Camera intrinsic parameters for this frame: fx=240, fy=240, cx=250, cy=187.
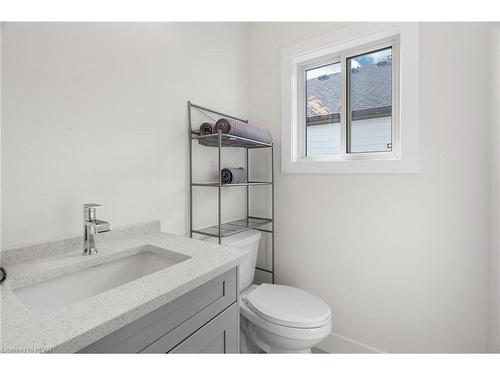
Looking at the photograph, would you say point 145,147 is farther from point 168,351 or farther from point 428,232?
point 428,232

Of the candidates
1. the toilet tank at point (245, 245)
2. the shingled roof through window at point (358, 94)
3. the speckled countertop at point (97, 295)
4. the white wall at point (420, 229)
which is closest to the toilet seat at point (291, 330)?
the toilet tank at point (245, 245)

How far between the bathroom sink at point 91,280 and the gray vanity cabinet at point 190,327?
17 cm

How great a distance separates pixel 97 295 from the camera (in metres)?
0.56

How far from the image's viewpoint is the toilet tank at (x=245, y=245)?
1436mm

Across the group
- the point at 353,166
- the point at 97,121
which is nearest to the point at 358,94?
the point at 353,166

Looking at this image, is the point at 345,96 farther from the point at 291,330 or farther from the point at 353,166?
the point at 291,330

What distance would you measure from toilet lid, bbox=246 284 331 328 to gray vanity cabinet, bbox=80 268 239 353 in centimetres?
36

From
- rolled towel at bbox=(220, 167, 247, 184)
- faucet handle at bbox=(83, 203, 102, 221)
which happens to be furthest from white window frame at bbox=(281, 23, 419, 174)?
faucet handle at bbox=(83, 203, 102, 221)

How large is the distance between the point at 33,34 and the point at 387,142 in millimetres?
1684

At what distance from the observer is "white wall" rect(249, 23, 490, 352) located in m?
1.11

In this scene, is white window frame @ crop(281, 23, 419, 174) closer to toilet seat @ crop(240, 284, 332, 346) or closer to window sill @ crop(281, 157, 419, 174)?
window sill @ crop(281, 157, 419, 174)

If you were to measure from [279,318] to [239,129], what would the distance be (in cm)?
98

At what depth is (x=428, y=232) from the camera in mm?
1225
